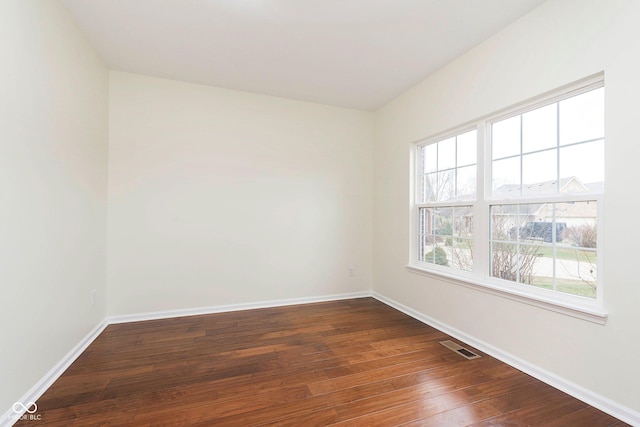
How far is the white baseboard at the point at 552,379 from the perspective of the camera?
1.59 metres

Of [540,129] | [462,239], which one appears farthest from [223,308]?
[540,129]

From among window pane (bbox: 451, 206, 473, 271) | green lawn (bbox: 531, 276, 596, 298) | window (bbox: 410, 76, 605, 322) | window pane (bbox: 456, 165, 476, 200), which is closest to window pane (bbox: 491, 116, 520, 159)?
window (bbox: 410, 76, 605, 322)

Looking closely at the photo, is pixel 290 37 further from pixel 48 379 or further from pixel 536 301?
pixel 48 379

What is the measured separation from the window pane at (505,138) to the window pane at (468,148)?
158 mm

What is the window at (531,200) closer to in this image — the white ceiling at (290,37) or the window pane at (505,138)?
the window pane at (505,138)

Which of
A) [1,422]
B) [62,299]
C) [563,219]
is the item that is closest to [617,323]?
[563,219]

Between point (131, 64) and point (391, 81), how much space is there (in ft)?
9.31

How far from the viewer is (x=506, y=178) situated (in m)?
2.39

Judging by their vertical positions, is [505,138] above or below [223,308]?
above

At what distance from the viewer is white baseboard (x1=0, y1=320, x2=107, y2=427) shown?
1.52m

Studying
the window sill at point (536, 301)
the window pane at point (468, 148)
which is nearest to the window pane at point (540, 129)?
the window pane at point (468, 148)

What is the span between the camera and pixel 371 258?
4160 millimetres

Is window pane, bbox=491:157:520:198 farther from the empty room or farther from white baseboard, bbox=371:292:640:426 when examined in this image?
white baseboard, bbox=371:292:640:426

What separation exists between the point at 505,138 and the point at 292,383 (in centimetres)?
265
